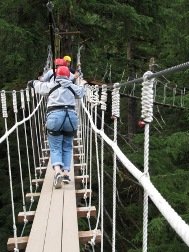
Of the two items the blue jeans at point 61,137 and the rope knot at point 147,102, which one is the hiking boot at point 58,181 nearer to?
the blue jeans at point 61,137

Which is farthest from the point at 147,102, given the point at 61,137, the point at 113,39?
the point at 113,39

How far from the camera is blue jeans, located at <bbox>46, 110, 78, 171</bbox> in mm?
3750

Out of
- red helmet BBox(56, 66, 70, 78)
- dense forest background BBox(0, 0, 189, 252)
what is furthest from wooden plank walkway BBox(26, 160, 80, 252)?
dense forest background BBox(0, 0, 189, 252)

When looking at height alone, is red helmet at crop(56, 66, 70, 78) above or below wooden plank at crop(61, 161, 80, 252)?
above

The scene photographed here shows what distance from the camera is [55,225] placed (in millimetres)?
2908

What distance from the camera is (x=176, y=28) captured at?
9.88 m

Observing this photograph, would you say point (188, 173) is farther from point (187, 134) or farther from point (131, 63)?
point (131, 63)

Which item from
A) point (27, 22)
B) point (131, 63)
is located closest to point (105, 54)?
point (131, 63)

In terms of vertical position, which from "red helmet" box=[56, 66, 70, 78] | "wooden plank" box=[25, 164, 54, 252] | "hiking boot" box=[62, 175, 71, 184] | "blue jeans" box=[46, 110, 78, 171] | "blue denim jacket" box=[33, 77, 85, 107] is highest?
"red helmet" box=[56, 66, 70, 78]

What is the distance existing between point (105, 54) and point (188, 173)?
560cm

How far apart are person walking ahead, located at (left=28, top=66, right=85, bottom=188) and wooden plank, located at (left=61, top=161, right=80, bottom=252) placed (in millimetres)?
190

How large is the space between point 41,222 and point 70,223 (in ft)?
0.60

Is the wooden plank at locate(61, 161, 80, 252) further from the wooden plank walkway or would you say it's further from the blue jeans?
the blue jeans

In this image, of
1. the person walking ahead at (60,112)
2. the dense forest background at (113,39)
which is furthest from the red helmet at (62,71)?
the dense forest background at (113,39)
